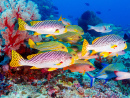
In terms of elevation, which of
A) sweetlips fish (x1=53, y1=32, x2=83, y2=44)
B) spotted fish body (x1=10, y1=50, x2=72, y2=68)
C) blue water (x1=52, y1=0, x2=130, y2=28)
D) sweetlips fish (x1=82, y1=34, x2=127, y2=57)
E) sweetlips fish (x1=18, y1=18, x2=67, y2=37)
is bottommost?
spotted fish body (x1=10, y1=50, x2=72, y2=68)

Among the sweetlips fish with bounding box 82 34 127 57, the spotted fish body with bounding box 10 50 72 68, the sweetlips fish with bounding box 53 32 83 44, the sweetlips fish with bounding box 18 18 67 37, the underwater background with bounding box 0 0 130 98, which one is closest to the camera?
the spotted fish body with bounding box 10 50 72 68

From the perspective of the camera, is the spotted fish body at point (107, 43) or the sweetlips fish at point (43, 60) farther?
the spotted fish body at point (107, 43)

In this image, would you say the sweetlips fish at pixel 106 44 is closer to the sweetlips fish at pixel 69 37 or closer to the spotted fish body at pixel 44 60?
the spotted fish body at pixel 44 60

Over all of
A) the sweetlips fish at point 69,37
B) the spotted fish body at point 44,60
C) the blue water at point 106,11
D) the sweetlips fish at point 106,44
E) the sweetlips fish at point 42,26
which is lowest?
the spotted fish body at point 44,60

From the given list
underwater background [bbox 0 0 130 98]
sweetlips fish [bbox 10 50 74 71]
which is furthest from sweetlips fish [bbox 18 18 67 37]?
sweetlips fish [bbox 10 50 74 71]

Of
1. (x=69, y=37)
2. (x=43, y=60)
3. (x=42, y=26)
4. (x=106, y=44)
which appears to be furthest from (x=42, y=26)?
(x=69, y=37)

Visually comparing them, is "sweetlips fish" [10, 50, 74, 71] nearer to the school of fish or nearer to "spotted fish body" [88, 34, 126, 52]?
the school of fish

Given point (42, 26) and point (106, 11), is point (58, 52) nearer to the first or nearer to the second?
point (42, 26)

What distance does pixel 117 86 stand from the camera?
186 inches

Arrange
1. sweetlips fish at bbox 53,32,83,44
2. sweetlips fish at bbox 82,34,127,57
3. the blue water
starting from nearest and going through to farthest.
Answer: sweetlips fish at bbox 82,34,127,57
sweetlips fish at bbox 53,32,83,44
the blue water

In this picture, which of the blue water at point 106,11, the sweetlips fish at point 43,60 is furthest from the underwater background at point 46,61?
the blue water at point 106,11

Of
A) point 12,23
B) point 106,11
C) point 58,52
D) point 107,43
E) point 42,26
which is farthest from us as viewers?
point 106,11

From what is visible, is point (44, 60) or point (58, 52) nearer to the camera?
point (44, 60)

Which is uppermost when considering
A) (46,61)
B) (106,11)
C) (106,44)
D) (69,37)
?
(106,11)
